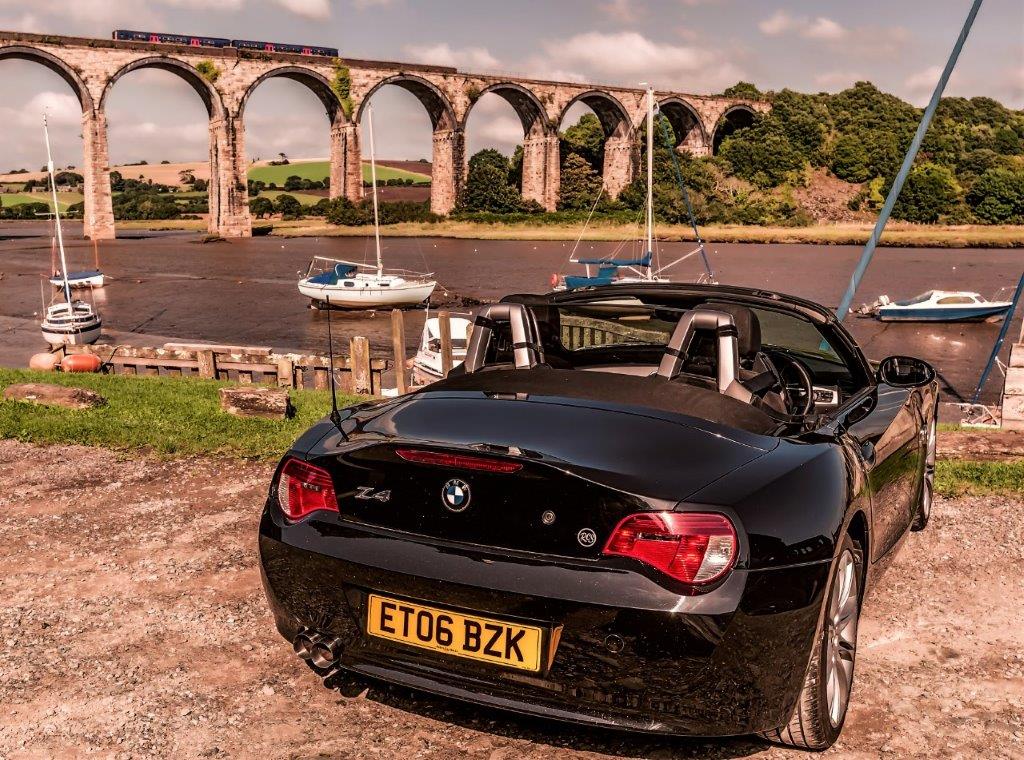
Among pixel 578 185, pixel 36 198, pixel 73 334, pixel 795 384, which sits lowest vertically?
pixel 73 334

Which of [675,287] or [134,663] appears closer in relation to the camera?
[134,663]

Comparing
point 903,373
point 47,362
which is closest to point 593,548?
point 903,373

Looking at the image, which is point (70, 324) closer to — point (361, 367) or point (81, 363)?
point (81, 363)

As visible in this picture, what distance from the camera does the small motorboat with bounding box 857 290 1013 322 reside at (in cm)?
3459

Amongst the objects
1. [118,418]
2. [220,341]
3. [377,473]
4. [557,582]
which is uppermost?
[377,473]

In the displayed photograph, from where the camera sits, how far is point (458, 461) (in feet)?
8.50

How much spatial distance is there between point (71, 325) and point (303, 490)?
27.0 m

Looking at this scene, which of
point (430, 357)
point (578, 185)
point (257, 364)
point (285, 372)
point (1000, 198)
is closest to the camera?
point (285, 372)

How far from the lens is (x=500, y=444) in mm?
2598

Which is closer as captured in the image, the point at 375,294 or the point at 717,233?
the point at 375,294

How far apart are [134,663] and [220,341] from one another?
26908 millimetres

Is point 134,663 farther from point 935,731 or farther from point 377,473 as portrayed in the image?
point 935,731

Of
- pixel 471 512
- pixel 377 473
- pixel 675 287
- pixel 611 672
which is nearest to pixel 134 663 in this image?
pixel 377 473

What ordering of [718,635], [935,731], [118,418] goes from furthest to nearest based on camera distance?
[118,418]
[935,731]
[718,635]
